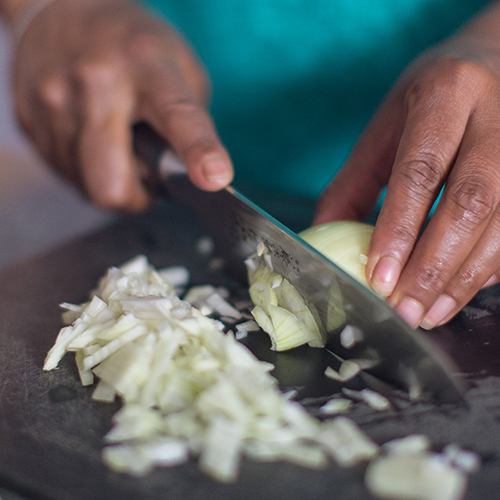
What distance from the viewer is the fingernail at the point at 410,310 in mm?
859

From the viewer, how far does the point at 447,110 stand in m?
0.96

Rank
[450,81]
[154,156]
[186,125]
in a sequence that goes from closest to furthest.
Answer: [450,81], [186,125], [154,156]

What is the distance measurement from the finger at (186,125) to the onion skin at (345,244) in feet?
0.81

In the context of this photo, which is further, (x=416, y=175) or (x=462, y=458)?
(x=416, y=175)

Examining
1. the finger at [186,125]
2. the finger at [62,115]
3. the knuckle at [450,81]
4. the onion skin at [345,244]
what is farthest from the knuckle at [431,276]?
the finger at [62,115]

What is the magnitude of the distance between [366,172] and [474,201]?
0.41 meters

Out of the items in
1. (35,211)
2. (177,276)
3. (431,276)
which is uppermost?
(431,276)

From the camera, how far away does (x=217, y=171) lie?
1086 millimetres

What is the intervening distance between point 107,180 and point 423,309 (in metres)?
1.00

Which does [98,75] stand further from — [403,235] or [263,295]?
[403,235]

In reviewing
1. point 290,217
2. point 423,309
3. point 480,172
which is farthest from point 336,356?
point 290,217

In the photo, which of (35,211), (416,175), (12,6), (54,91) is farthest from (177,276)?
(12,6)

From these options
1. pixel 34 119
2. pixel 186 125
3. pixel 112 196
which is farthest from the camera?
pixel 34 119

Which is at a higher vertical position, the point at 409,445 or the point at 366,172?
the point at 366,172
